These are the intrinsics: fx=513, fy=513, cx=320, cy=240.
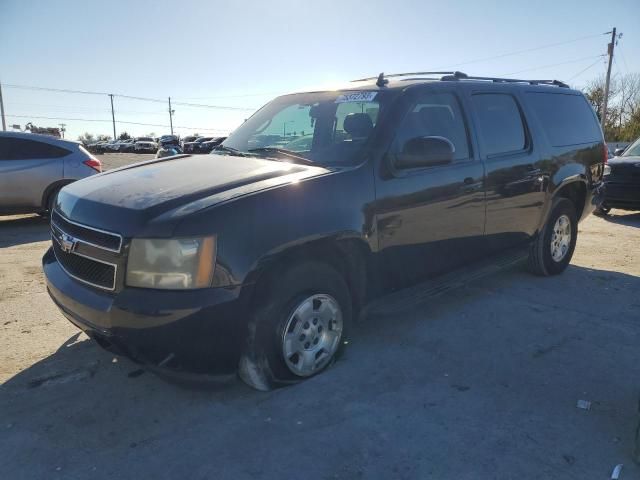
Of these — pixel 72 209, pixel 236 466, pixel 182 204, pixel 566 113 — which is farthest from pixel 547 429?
pixel 566 113

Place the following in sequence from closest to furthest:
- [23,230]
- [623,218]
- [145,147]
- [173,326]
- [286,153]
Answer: [173,326]
[286,153]
[23,230]
[623,218]
[145,147]

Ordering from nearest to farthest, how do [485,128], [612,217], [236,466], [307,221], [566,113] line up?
[236,466], [307,221], [485,128], [566,113], [612,217]

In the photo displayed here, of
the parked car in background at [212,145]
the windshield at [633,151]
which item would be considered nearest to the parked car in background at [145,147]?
the parked car in background at [212,145]

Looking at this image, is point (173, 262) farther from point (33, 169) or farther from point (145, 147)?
point (145, 147)

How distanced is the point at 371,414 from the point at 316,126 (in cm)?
219

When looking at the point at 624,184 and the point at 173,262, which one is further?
the point at 624,184

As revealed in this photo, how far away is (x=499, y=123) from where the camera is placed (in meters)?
4.63

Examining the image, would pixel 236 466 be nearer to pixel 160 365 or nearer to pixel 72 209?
pixel 160 365

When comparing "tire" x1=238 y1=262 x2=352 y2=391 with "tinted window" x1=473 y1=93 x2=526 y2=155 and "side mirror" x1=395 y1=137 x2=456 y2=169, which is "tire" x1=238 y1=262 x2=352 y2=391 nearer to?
"side mirror" x1=395 y1=137 x2=456 y2=169

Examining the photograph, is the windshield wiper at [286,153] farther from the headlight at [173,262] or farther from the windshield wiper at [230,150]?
the headlight at [173,262]

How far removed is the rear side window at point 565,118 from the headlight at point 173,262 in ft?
12.9

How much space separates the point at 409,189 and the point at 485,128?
4.18 ft

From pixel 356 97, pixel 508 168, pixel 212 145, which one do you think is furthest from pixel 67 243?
pixel 212 145

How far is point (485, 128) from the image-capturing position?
4430 mm
